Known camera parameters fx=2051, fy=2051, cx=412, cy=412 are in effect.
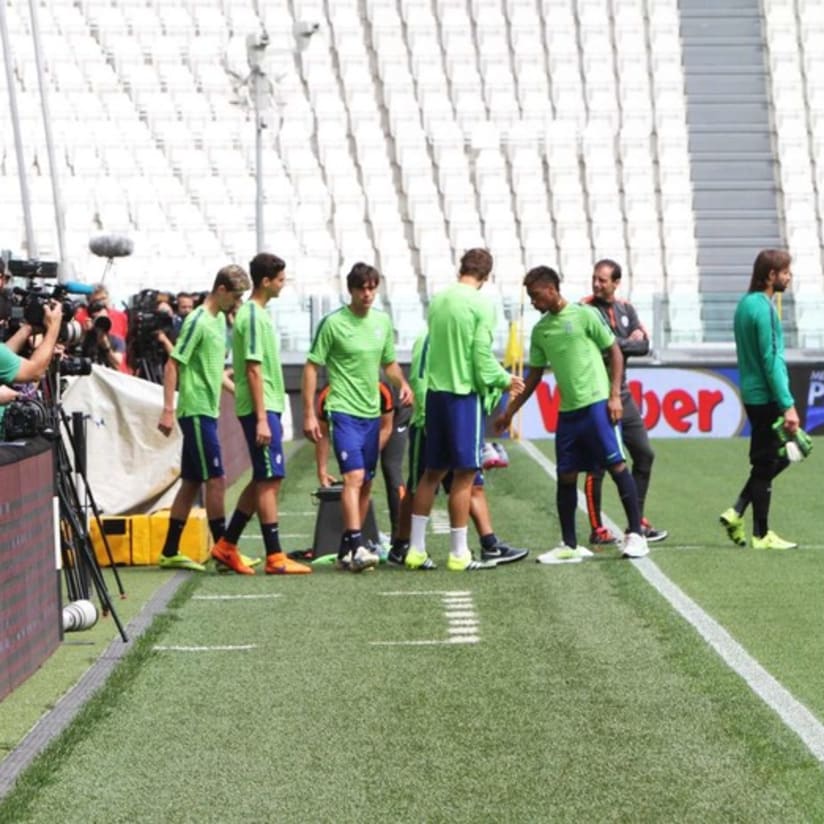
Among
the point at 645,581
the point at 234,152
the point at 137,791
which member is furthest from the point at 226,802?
the point at 234,152

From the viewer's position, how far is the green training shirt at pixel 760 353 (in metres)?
11.4

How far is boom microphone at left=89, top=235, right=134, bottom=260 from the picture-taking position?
48.4ft

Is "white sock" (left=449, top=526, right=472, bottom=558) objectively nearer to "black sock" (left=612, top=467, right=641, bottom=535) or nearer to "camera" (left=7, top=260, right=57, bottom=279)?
"black sock" (left=612, top=467, right=641, bottom=535)

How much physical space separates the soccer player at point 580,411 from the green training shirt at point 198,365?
5.17 feet

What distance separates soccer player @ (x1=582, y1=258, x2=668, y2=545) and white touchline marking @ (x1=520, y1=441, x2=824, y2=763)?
1.06 meters

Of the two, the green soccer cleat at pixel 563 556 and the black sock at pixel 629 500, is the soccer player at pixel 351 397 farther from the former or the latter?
the black sock at pixel 629 500

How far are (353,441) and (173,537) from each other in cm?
120

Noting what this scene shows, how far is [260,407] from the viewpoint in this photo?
35.5 ft

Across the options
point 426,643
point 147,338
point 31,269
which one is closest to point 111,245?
point 147,338

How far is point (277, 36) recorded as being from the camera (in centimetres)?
3947

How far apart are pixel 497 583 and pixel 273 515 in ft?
4.52

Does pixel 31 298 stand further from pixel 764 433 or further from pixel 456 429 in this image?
pixel 764 433

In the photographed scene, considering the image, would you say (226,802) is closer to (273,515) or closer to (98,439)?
(273,515)

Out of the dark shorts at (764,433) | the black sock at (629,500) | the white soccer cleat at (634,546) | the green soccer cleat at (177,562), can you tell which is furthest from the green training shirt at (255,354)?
the dark shorts at (764,433)
